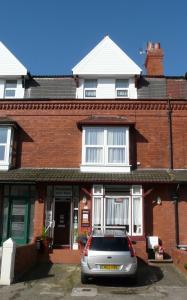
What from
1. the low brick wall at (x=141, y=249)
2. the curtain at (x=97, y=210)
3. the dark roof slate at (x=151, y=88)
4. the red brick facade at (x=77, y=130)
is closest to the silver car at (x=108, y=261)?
the low brick wall at (x=141, y=249)

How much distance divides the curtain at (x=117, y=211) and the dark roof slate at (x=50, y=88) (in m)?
6.83

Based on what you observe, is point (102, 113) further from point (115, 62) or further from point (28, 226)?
point (28, 226)

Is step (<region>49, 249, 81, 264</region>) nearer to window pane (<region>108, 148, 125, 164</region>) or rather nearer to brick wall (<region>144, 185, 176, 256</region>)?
brick wall (<region>144, 185, 176, 256</region>)

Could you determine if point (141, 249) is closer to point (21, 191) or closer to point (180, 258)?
point (180, 258)

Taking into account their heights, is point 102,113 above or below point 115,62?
below

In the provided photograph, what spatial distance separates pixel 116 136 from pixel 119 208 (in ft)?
12.4

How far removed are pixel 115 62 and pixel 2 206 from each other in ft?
34.2

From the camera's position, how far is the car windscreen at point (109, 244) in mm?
11641

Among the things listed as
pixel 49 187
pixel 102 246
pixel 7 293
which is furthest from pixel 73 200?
pixel 7 293

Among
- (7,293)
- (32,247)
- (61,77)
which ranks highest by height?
(61,77)

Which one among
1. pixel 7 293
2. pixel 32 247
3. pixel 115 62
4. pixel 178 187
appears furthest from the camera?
pixel 115 62

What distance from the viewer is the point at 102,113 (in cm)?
1989

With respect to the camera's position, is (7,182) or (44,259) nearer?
(44,259)

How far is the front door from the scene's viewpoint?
1828 cm
